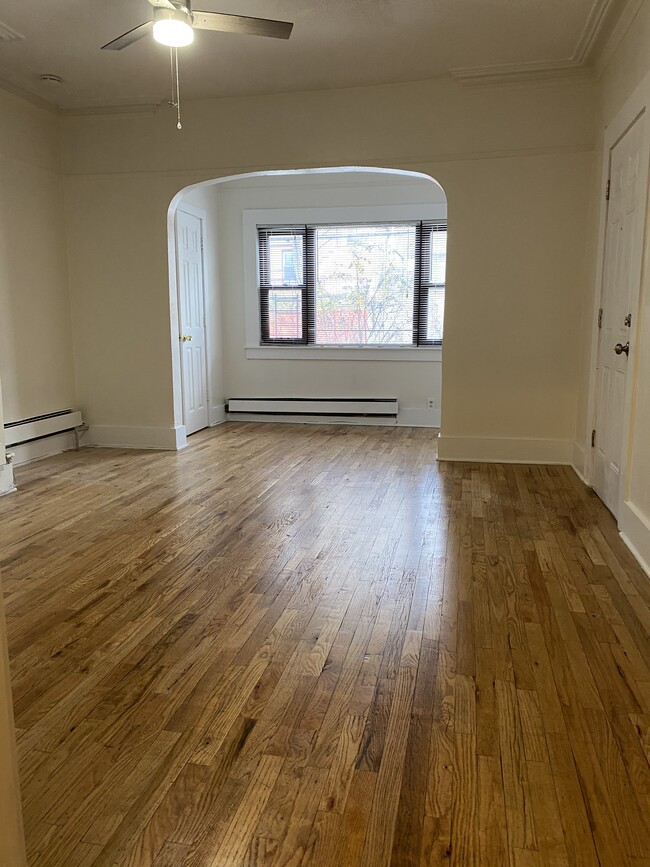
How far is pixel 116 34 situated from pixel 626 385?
12.9 feet

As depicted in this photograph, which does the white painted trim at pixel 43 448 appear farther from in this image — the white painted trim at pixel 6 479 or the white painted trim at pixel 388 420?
the white painted trim at pixel 388 420

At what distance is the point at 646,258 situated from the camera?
10.8ft

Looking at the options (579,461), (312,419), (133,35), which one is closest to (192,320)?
(312,419)

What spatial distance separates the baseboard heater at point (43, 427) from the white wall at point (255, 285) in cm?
223

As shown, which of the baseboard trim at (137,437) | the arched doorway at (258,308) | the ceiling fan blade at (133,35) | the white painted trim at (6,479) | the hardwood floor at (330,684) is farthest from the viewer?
the arched doorway at (258,308)

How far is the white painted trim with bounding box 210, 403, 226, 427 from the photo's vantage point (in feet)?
24.8

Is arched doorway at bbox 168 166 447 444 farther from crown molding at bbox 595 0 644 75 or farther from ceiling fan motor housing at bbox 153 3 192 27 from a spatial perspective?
ceiling fan motor housing at bbox 153 3 192 27

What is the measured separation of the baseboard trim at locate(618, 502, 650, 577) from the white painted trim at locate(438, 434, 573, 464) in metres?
1.70

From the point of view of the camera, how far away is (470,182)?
511 centimetres

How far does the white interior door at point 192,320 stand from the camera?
21.5 ft

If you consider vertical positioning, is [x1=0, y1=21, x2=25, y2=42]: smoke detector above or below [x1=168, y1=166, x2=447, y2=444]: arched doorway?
above

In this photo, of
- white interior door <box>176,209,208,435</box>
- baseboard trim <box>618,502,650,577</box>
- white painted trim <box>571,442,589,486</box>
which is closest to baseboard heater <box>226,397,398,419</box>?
white interior door <box>176,209,208,435</box>

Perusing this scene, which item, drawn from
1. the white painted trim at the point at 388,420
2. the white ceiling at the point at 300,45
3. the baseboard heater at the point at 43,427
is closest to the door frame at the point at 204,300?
the white painted trim at the point at 388,420

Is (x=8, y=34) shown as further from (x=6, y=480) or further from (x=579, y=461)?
(x=579, y=461)
